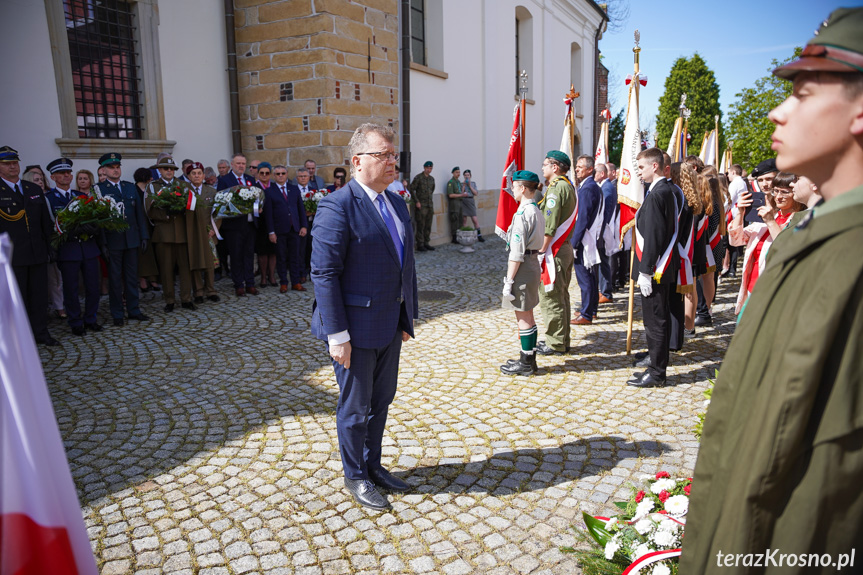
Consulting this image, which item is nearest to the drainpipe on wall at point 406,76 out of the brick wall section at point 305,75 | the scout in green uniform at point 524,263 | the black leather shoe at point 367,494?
the brick wall section at point 305,75

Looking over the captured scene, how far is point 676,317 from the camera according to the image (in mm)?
6121

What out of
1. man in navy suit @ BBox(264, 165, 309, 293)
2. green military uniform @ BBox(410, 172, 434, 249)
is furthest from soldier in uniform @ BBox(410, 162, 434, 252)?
man in navy suit @ BBox(264, 165, 309, 293)

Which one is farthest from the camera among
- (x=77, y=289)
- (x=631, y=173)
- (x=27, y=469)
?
(x=77, y=289)

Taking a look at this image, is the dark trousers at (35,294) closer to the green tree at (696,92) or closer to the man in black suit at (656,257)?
the man in black suit at (656,257)

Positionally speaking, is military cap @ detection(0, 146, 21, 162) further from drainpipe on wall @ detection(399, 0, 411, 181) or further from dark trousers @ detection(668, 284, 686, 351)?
drainpipe on wall @ detection(399, 0, 411, 181)

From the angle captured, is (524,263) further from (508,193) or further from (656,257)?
(508,193)

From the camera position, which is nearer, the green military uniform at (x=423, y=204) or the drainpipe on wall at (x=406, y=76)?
the drainpipe on wall at (x=406, y=76)

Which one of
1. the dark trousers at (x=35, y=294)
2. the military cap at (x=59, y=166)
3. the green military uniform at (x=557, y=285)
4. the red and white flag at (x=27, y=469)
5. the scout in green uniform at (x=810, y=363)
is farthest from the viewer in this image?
the military cap at (x=59, y=166)

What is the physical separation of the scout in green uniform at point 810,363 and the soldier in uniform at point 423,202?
525 inches

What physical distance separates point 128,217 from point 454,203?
9308mm

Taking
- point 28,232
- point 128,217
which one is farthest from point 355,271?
point 128,217

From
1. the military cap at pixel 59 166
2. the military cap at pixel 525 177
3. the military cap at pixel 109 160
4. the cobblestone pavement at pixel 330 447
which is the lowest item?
the cobblestone pavement at pixel 330 447

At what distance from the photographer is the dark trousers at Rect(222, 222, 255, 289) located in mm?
9320

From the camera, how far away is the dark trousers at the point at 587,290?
7891mm
